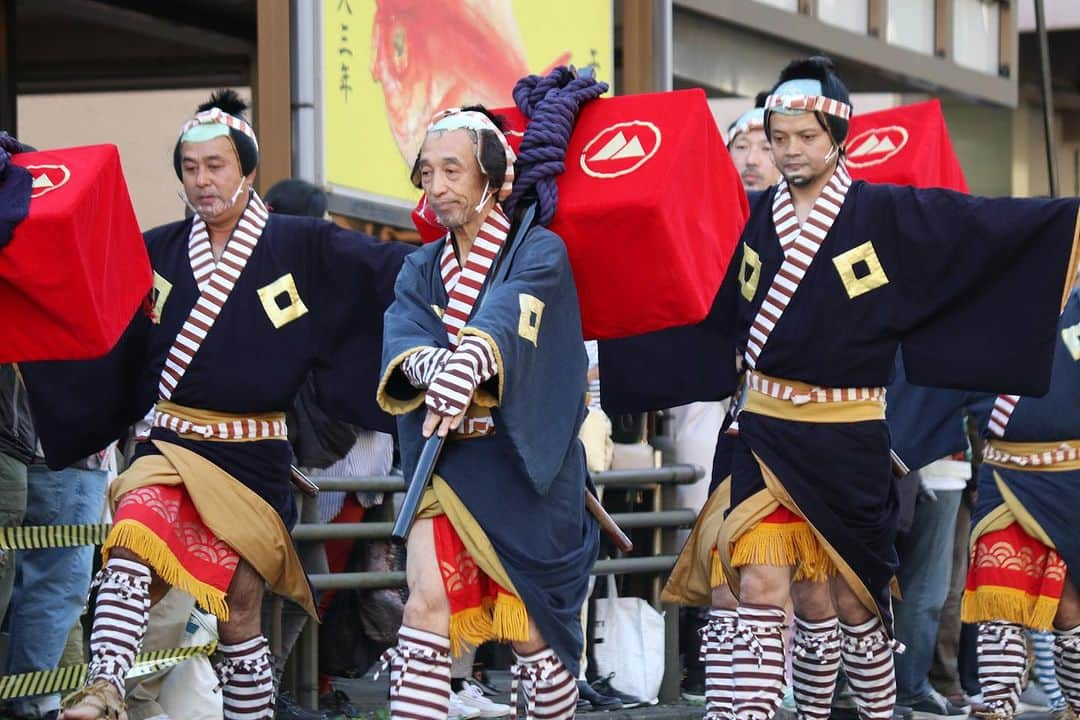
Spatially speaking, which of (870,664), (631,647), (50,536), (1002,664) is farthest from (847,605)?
(50,536)

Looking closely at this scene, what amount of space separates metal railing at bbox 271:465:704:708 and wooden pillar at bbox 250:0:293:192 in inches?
54.7

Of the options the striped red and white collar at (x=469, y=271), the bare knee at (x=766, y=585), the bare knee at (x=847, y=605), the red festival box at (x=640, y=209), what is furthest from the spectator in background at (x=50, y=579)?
the bare knee at (x=847, y=605)

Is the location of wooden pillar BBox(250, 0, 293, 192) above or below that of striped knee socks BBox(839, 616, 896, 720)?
above

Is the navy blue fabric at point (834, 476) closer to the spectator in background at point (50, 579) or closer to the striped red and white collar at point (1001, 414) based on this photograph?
the striped red and white collar at point (1001, 414)

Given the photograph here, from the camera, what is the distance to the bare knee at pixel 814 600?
6.25m

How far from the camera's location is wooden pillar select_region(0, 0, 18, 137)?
10.4 meters

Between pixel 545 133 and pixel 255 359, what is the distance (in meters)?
1.17

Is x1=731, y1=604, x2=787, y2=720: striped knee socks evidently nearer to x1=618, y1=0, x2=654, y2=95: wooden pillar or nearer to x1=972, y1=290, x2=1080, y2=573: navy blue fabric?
x1=972, y1=290, x2=1080, y2=573: navy blue fabric

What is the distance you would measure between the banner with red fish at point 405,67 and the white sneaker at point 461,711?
7.11ft

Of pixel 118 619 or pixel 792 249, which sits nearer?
pixel 118 619

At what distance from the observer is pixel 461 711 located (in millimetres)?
7785

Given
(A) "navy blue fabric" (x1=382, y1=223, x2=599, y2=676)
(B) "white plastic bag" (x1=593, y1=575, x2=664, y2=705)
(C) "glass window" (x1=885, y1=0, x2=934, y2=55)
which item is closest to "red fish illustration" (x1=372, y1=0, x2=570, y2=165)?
(B) "white plastic bag" (x1=593, y1=575, x2=664, y2=705)

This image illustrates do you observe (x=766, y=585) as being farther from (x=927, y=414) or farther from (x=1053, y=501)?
(x=927, y=414)

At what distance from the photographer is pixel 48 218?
5562mm
